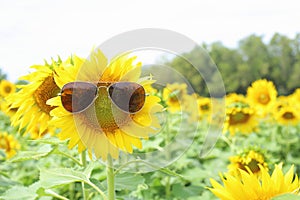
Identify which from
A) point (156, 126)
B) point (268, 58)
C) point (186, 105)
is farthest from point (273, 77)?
point (156, 126)

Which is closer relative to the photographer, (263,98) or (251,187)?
(251,187)

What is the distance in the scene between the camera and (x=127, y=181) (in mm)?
1506

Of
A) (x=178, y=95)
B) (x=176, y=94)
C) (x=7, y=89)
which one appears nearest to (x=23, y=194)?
(x=176, y=94)

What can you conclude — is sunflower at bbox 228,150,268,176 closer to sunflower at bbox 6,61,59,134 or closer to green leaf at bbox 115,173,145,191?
green leaf at bbox 115,173,145,191

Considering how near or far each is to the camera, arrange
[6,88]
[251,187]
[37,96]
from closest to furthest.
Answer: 1. [251,187]
2. [37,96]
3. [6,88]

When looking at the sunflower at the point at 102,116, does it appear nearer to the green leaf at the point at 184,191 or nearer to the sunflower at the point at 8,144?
the green leaf at the point at 184,191

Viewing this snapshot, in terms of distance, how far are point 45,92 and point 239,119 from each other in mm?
2576

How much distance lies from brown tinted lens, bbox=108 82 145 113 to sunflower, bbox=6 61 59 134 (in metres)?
0.36

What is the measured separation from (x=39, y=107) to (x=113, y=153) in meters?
0.48

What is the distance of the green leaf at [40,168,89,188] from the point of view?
4.08ft

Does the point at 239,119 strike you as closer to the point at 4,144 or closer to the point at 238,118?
the point at 238,118

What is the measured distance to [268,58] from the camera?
117ft

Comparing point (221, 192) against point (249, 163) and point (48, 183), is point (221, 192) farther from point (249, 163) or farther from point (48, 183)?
point (249, 163)

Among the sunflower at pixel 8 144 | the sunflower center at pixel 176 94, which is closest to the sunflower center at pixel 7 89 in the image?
the sunflower at pixel 8 144
